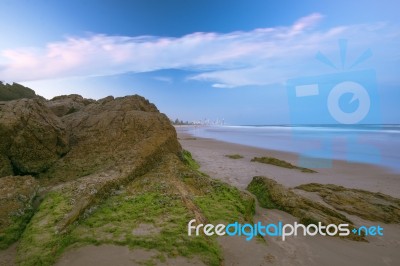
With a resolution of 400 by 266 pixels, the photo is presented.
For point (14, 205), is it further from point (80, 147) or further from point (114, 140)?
point (114, 140)

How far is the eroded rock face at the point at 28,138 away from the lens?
629 cm

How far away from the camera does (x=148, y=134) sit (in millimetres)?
8398

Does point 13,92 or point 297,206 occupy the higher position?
point 13,92

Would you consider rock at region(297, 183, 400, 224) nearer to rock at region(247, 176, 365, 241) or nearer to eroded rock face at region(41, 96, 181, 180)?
rock at region(247, 176, 365, 241)

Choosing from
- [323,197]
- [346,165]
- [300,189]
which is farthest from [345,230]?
[346,165]

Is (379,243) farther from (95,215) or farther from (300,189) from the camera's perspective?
(95,215)

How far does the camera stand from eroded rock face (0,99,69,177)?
6.29 metres

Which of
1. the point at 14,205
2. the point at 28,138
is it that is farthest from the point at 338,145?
the point at 14,205

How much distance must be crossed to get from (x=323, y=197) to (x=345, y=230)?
7.24ft

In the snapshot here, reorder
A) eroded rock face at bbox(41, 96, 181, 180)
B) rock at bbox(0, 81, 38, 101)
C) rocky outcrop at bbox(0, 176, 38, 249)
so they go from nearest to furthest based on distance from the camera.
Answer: rocky outcrop at bbox(0, 176, 38, 249) → eroded rock face at bbox(41, 96, 181, 180) → rock at bbox(0, 81, 38, 101)

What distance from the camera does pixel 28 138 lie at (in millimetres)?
6625

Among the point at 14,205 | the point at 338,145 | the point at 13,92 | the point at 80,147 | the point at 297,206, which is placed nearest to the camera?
the point at 14,205

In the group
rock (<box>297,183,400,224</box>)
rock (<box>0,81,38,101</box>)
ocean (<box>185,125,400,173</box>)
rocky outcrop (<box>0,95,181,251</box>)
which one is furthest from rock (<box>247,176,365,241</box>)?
rock (<box>0,81,38,101</box>)

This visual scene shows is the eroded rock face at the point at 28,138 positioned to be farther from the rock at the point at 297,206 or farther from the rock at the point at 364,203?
the rock at the point at 364,203
